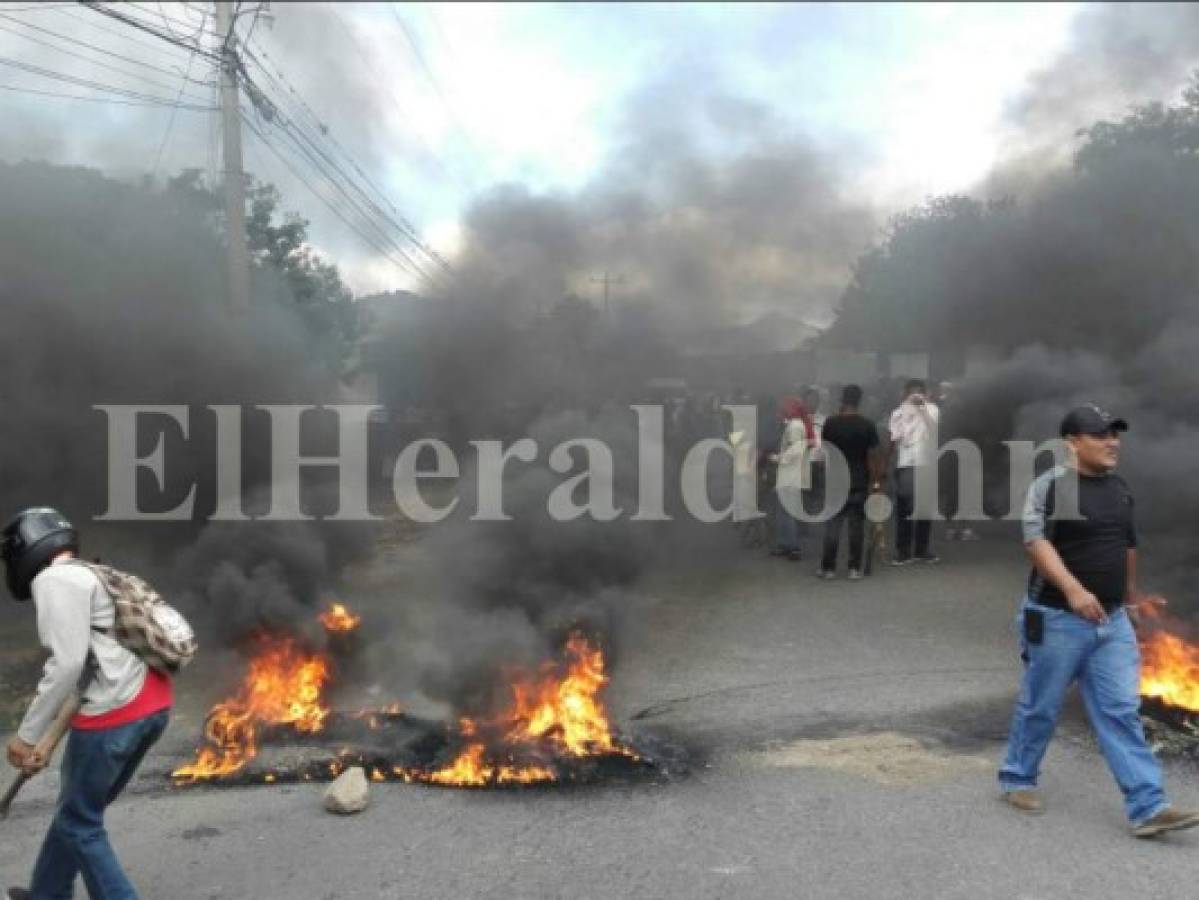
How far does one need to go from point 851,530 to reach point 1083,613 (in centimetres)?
Result: 445

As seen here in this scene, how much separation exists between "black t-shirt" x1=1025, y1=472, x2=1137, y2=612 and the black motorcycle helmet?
11.3ft

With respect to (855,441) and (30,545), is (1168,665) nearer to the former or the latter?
(855,441)

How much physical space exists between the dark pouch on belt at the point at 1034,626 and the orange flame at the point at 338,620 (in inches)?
141

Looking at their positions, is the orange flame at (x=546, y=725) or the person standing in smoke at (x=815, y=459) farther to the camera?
the person standing in smoke at (x=815, y=459)

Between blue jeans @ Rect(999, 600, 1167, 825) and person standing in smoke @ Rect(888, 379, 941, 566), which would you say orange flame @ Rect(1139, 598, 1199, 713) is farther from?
person standing in smoke @ Rect(888, 379, 941, 566)

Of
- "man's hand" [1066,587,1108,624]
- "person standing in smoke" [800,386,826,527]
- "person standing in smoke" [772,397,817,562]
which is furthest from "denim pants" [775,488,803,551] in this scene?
"man's hand" [1066,587,1108,624]

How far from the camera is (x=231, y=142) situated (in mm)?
10641

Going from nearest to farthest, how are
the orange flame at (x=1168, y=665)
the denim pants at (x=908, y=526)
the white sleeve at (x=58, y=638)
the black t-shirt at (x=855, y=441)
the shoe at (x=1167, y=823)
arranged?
1. the white sleeve at (x=58, y=638)
2. the shoe at (x=1167, y=823)
3. the orange flame at (x=1168, y=665)
4. the black t-shirt at (x=855, y=441)
5. the denim pants at (x=908, y=526)

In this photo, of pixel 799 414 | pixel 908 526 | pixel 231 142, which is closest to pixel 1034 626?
pixel 908 526

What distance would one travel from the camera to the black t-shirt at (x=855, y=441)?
7.74 m

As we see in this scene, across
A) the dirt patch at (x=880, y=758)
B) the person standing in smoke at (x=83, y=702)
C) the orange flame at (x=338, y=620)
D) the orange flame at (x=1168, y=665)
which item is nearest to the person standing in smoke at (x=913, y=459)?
the orange flame at (x=1168, y=665)

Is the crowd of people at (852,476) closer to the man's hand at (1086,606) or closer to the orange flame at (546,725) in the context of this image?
the orange flame at (546,725)

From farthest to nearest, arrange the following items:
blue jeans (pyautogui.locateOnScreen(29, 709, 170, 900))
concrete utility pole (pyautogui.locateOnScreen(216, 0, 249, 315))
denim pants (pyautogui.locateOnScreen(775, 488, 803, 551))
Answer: concrete utility pole (pyautogui.locateOnScreen(216, 0, 249, 315)) < denim pants (pyautogui.locateOnScreen(775, 488, 803, 551)) < blue jeans (pyautogui.locateOnScreen(29, 709, 170, 900))

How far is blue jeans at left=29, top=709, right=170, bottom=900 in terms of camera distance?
2.92 metres
